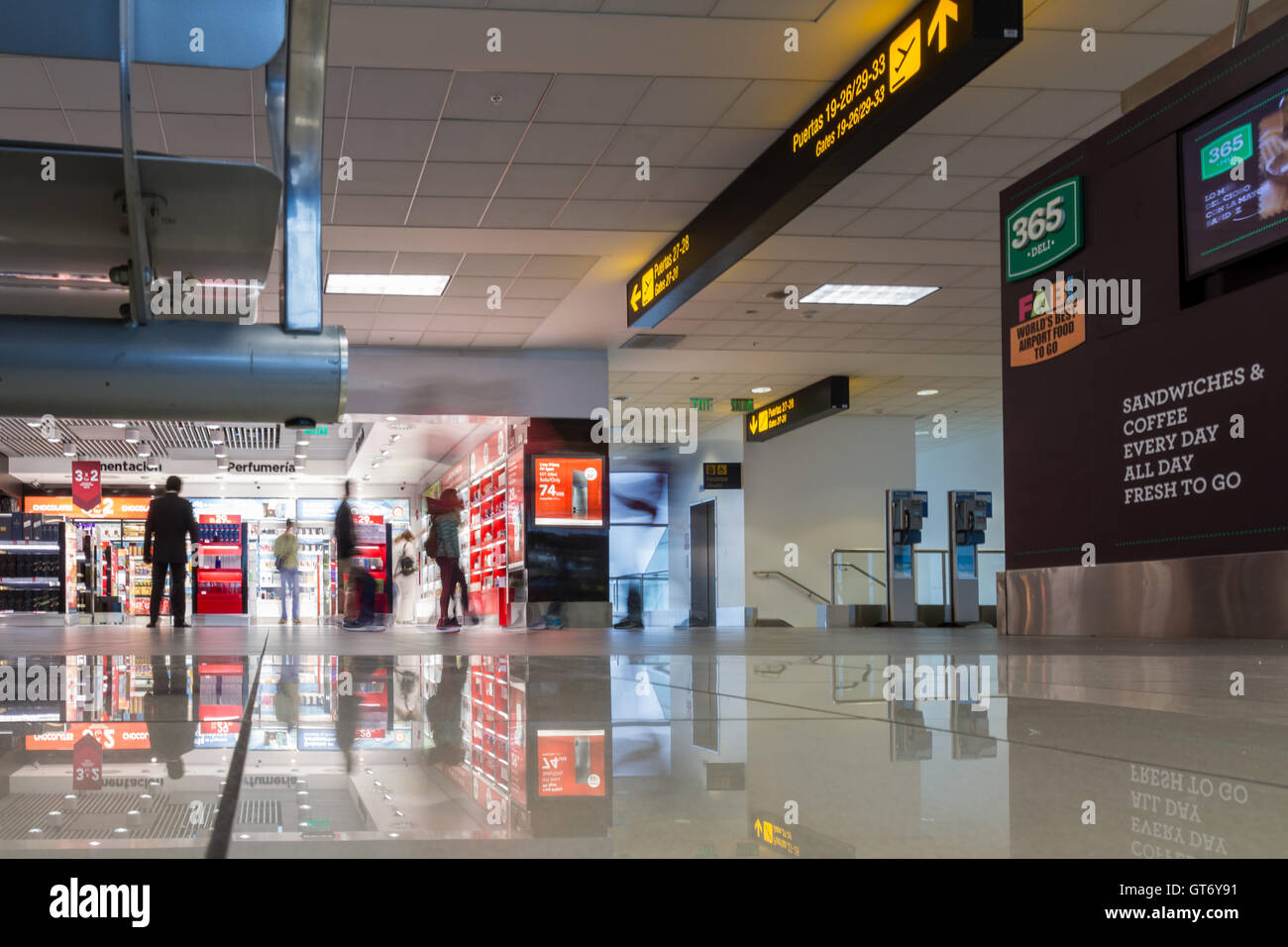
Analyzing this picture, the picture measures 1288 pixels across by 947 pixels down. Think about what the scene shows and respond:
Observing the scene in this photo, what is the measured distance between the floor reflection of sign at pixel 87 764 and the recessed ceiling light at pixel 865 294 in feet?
36.5

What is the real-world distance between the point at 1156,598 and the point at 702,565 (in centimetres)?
1617

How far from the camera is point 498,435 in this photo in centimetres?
1736

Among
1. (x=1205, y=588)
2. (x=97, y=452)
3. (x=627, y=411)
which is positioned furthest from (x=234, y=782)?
(x=97, y=452)

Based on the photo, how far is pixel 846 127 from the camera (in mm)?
6570

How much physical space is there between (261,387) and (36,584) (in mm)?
16654

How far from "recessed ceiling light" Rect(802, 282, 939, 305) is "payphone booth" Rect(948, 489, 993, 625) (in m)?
3.54

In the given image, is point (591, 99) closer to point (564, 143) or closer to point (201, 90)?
point (564, 143)

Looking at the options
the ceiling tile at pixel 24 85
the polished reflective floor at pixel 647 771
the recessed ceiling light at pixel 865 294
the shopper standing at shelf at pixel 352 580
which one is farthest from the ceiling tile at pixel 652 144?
the polished reflective floor at pixel 647 771

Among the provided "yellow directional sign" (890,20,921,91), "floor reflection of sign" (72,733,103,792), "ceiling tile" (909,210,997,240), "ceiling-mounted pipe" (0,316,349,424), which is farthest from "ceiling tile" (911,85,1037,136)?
"floor reflection of sign" (72,733,103,792)

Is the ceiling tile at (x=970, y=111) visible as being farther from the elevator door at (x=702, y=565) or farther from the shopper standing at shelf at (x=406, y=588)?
the shopper standing at shelf at (x=406, y=588)

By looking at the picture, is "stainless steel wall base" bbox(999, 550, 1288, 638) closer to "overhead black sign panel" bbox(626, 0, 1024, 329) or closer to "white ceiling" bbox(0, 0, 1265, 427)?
"overhead black sign panel" bbox(626, 0, 1024, 329)

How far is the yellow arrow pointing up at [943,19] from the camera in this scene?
214 inches

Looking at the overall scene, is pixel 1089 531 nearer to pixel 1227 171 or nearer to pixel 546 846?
pixel 1227 171

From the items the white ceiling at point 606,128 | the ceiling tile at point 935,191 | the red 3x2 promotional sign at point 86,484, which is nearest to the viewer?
the white ceiling at point 606,128
